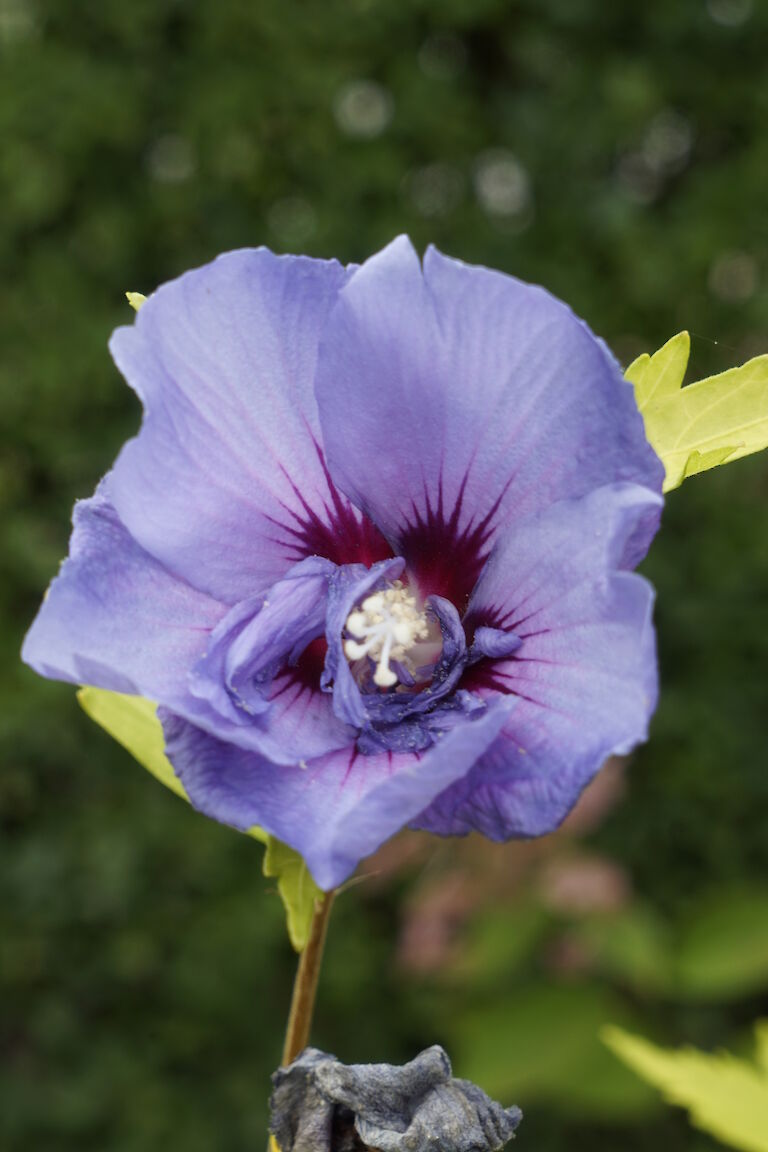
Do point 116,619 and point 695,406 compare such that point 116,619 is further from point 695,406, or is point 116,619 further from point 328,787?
point 695,406

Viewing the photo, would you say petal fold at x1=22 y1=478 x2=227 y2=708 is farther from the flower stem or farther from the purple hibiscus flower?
the flower stem

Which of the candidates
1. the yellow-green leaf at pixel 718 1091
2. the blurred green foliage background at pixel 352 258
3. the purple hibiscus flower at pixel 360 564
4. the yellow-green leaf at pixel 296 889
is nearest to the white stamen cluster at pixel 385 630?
the purple hibiscus flower at pixel 360 564

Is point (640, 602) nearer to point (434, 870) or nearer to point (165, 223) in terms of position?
point (434, 870)

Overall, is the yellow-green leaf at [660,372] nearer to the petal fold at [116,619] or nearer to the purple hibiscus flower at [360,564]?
the purple hibiscus flower at [360,564]

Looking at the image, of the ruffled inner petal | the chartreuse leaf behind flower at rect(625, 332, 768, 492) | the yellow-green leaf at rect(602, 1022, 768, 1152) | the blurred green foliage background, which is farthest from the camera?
the blurred green foliage background

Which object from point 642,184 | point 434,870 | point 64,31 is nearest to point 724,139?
point 642,184

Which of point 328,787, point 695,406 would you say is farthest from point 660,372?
point 328,787

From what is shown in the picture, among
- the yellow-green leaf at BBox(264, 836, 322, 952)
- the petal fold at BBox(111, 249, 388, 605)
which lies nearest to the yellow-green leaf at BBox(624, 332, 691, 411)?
the petal fold at BBox(111, 249, 388, 605)
